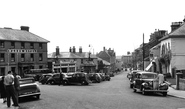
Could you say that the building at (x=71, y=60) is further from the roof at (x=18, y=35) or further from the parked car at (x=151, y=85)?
the parked car at (x=151, y=85)

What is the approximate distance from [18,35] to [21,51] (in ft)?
12.9

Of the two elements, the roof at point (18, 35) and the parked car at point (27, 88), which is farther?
the roof at point (18, 35)

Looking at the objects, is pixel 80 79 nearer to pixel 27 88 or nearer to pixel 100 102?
pixel 27 88

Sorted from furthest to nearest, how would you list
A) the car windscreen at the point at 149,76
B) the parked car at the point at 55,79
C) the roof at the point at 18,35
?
the roof at the point at 18,35 < the parked car at the point at 55,79 < the car windscreen at the point at 149,76

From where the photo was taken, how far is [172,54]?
118ft

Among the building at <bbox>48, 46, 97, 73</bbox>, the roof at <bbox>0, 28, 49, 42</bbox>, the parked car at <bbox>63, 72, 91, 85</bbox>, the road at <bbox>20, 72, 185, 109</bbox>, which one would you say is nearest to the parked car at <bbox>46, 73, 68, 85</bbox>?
the parked car at <bbox>63, 72, 91, 85</bbox>

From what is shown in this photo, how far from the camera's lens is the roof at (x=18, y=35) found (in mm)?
48053

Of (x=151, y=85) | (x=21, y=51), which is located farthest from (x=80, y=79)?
(x=21, y=51)

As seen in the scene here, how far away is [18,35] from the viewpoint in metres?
51.4

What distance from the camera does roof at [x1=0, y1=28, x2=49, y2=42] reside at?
158 ft

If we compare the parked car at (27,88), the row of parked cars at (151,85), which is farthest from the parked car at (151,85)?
the parked car at (27,88)

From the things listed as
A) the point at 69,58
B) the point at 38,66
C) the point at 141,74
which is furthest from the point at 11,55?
the point at 141,74

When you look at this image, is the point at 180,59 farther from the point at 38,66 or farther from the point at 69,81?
the point at 38,66

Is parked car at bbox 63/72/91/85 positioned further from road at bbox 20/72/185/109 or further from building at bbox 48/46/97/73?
building at bbox 48/46/97/73
